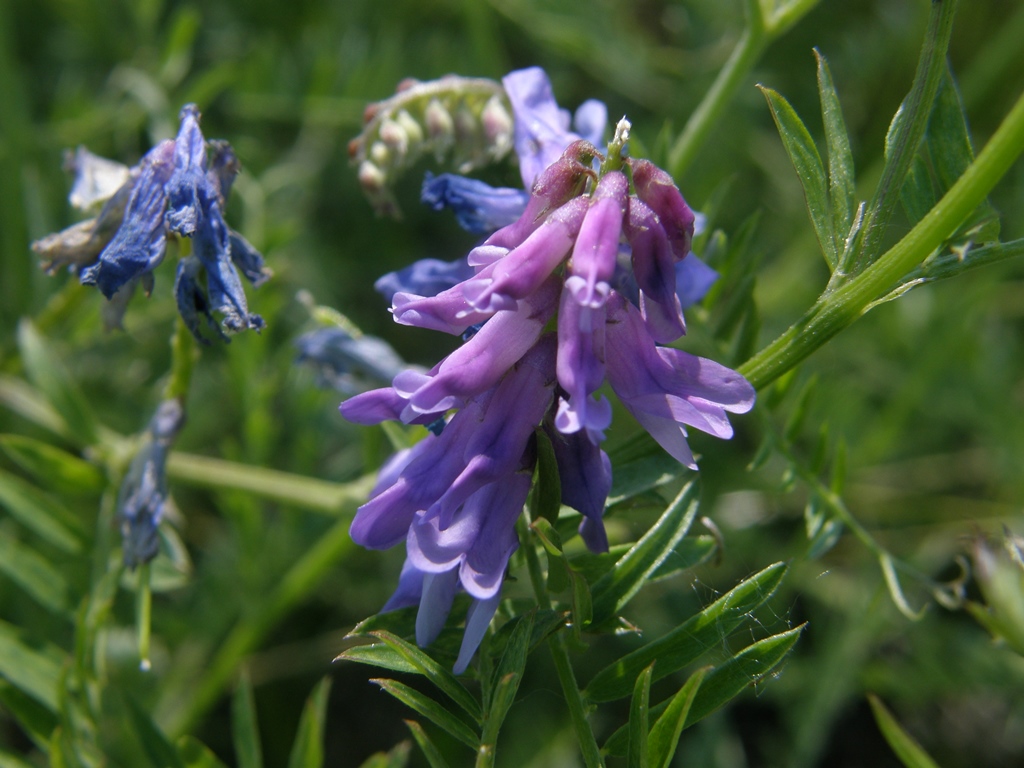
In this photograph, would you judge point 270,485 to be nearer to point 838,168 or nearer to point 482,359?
point 482,359

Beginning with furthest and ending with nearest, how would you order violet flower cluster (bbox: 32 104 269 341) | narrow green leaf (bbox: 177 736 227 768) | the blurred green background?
1. the blurred green background
2. narrow green leaf (bbox: 177 736 227 768)
3. violet flower cluster (bbox: 32 104 269 341)

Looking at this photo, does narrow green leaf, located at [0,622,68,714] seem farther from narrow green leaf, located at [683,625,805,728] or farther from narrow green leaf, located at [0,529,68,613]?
narrow green leaf, located at [683,625,805,728]

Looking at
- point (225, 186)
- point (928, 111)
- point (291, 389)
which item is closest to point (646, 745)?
point (928, 111)

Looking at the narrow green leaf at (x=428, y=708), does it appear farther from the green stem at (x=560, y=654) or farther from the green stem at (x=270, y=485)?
the green stem at (x=270, y=485)

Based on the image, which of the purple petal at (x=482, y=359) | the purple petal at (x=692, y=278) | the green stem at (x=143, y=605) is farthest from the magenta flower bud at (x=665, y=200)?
the green stem at (x=143, y=605)

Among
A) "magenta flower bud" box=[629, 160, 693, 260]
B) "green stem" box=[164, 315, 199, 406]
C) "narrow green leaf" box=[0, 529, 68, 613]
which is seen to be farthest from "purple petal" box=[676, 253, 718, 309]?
"narrow green leaf" box=[0, 529, 68, 613]

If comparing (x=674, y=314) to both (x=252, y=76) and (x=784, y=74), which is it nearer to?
(x=252, y=76)

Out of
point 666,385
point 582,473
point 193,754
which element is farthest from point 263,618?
point 666,385

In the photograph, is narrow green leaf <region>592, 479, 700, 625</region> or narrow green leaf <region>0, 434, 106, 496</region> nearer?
narrow green leaf <region>592, 479, 700, 625</region>
